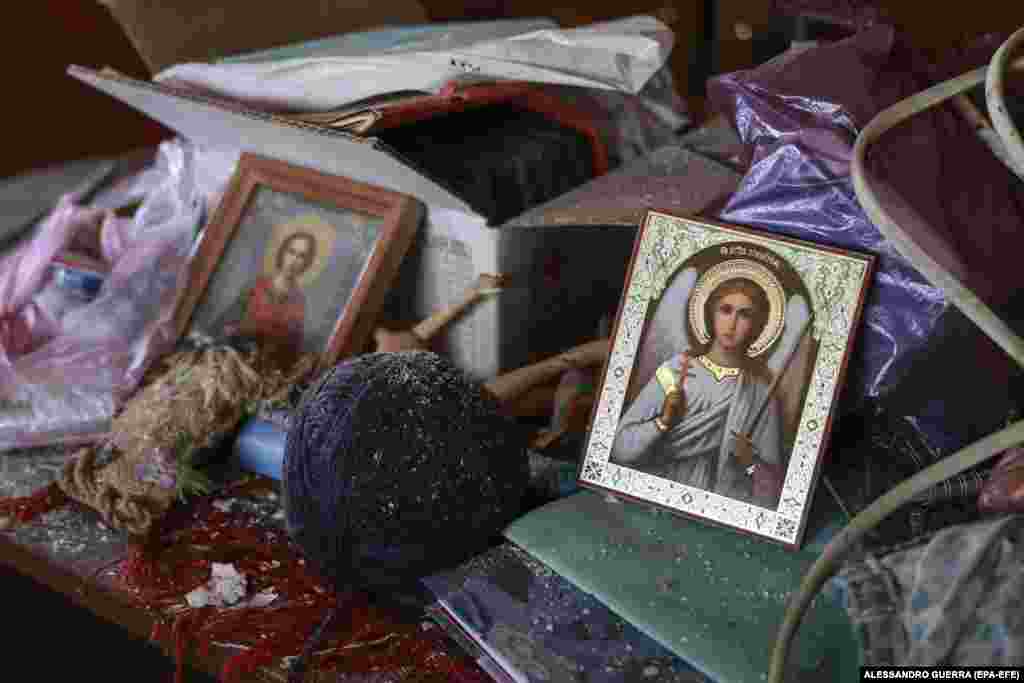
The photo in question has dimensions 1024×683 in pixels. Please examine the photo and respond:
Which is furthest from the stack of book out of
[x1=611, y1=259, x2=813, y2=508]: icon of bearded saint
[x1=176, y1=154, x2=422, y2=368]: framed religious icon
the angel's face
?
[x1=176, y1=154, x2=422, y2=368]: framed religious icon

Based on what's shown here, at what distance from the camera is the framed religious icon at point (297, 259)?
49.4 inches

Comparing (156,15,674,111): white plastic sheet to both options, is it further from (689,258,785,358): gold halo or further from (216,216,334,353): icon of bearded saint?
(689,258,785,358): gold halo

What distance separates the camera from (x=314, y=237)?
4.28ft

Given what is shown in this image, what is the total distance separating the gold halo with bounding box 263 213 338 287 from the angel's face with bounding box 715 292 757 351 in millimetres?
483

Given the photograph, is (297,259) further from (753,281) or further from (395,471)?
(753,281)

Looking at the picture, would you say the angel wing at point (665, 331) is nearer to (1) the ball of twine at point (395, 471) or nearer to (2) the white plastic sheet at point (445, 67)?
(1) the ball of twine at point (395, 471)

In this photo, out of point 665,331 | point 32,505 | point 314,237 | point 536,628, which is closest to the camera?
point 536,628

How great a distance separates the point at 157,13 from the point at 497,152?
481mm

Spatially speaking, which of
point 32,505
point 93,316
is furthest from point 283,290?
point 32,505

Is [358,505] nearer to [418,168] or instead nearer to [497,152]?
[418,168]

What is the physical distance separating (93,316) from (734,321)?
0.74m

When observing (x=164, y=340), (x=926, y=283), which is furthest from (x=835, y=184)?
(x=164, y=340)

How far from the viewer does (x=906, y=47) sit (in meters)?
1.07

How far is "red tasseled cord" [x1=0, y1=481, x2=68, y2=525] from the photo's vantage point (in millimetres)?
1151
